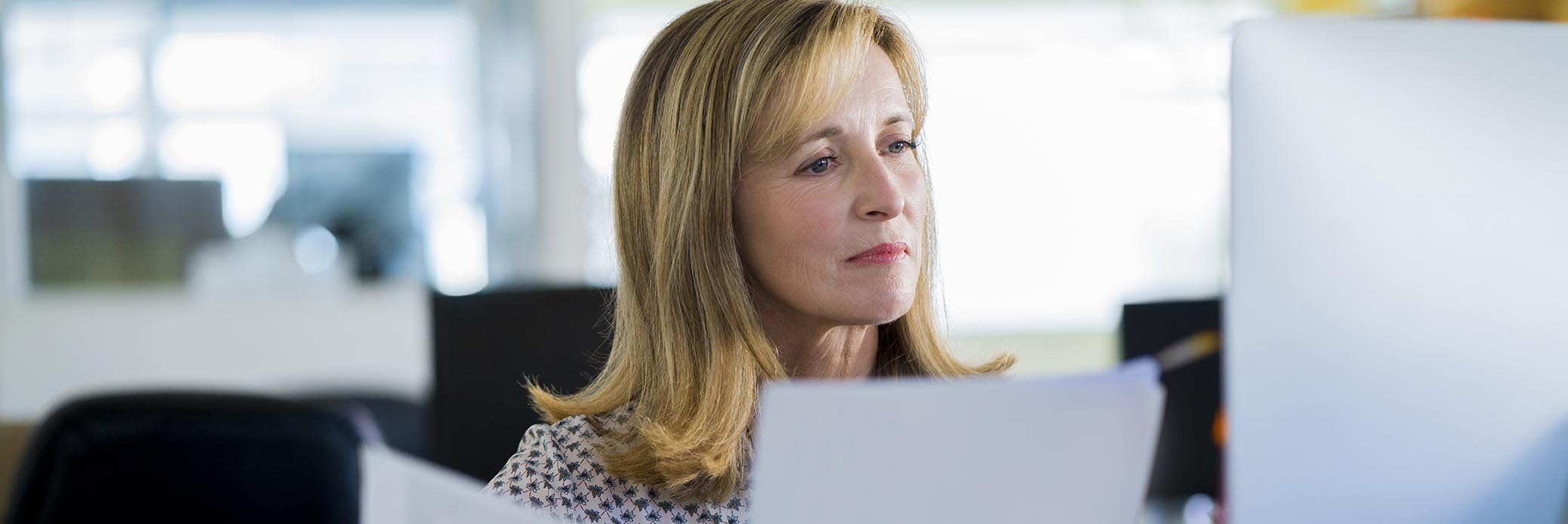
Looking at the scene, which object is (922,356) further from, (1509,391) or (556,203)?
(556,203)

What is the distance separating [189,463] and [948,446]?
2.95ft

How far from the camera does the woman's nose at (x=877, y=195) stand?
105 centimetres

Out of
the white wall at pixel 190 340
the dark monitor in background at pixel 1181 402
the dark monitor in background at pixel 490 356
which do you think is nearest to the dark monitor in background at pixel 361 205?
the white wall at pixel 190 340

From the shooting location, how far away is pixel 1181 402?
2014mm

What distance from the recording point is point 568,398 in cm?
121

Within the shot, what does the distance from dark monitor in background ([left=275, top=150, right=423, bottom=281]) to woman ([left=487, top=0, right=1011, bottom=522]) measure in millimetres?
3566

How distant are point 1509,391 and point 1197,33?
4.35 metres

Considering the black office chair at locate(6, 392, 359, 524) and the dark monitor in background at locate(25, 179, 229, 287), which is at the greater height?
the dark monitor in background at locate(25, 179, 229, 287)

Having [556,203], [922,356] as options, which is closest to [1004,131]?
[556,203]

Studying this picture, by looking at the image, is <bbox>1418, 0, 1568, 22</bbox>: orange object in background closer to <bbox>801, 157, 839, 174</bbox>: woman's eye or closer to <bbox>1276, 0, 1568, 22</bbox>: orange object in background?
<bbox>1276, 0, 1568, 22</bbox>: orange object in background

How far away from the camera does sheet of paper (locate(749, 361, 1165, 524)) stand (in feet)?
1.66

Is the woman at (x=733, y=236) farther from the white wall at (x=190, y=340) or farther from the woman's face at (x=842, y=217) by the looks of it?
the white wall at (x=190, y=340)

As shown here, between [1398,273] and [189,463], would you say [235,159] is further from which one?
[1398,273]

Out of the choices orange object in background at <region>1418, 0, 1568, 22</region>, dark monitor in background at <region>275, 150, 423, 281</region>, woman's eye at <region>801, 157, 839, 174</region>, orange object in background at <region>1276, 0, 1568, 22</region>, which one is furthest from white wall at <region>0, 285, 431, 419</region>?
woman's eye at <region>801, 157, 839, 174</region>
